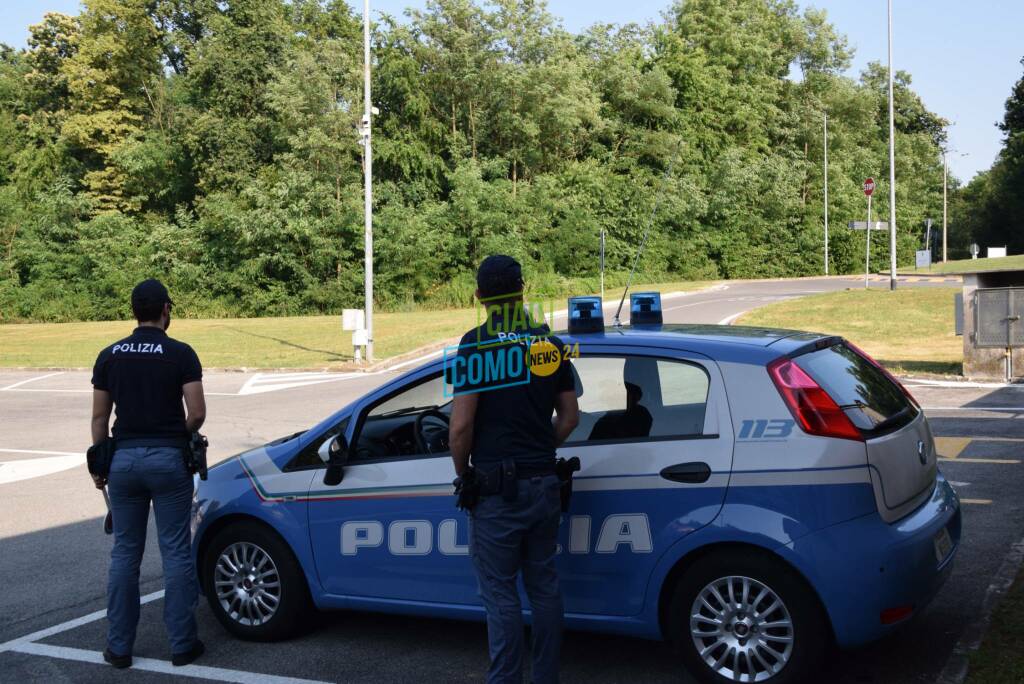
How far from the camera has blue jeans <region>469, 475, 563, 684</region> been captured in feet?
12.3

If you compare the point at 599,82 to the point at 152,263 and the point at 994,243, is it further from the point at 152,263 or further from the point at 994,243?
the point at 994,243

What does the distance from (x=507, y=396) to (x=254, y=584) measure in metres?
2.17

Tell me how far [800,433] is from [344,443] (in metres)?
2.17

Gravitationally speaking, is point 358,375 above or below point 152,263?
below

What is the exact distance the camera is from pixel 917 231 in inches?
2753

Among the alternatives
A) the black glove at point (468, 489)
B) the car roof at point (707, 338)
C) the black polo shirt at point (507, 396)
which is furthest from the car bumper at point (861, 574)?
the black glove at point (468, 489)

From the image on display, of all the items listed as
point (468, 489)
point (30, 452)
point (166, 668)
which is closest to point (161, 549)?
point (166, 668)

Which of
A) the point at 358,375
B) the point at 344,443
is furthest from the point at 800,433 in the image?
the point at 358,375

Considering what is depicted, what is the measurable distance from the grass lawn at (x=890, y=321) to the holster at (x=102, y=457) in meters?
15.4

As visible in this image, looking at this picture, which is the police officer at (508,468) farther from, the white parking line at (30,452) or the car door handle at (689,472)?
the white parking line at (30,452)

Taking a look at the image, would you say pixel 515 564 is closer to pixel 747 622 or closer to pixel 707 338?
pixel 747 622

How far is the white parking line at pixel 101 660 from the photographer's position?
15.1 feet

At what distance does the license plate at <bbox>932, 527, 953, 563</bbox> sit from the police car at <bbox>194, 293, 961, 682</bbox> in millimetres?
18

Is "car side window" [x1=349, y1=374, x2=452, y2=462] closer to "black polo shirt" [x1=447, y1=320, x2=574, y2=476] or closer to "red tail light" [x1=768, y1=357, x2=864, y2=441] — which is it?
"black polo shirt" [x1=447, y1=320, x2=574, y2=476]
